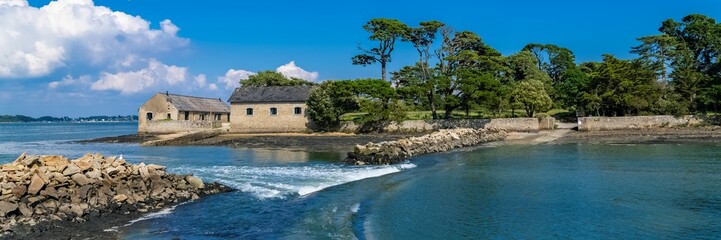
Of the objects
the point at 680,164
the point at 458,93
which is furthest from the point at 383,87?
the point at 680,164

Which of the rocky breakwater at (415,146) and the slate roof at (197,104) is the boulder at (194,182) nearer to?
the rocky breakwater at (415,146)

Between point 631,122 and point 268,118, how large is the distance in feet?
109

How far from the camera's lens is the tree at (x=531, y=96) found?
45031 mm

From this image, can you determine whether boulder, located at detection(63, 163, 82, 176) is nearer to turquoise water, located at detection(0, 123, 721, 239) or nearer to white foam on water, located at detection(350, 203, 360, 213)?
turquoise water, located at detection(0, 123, 721, 239)

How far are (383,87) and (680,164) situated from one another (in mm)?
28553

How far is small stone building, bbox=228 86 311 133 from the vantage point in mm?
50781

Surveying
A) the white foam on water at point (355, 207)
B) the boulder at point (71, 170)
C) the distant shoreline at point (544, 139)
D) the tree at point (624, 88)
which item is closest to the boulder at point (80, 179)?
the boulder at point (71, 170)

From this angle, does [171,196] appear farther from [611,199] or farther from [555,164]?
[555,164]

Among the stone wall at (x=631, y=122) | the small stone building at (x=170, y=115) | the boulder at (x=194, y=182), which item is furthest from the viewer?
the small stone building at (x=170, y=115)

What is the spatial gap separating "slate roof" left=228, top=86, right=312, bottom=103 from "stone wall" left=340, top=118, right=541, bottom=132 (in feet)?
24.3

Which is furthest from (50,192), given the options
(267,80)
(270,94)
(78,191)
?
(267,80)

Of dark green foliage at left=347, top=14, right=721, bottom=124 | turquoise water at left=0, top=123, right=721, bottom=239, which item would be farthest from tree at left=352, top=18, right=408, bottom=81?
turquoise water at left=0, top=123, right=721, bottom=239

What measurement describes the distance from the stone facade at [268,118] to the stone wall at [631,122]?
83.2 feet

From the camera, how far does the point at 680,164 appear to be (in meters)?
21.8
